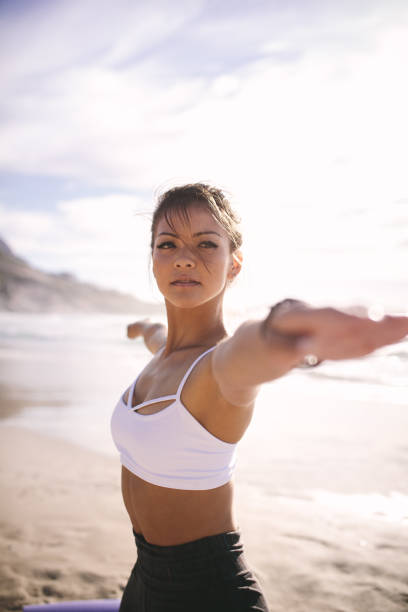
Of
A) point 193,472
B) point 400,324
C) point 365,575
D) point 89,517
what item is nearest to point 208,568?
point 193,472

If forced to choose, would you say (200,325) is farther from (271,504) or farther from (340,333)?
(271,504)

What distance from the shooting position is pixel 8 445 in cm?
624

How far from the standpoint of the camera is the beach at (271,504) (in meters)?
3.43

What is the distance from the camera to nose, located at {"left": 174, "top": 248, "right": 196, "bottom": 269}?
5.97 ft

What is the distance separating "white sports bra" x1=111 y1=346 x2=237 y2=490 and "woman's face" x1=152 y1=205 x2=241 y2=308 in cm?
32

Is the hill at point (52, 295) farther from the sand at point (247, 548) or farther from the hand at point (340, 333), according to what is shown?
the hand at point (340, 333)

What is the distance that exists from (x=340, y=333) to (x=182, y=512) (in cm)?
106

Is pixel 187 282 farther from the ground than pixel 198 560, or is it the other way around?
pixel 187 282

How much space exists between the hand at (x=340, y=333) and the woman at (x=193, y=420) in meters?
0.07

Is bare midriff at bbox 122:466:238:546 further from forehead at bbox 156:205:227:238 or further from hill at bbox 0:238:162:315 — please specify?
hill at bbox 0:238:162:315

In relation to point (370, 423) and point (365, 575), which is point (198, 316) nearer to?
point (365, 575)

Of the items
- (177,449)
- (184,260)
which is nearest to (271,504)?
(177,449)

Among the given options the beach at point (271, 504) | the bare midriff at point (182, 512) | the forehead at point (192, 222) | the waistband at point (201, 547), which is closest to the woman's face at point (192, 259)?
the forehead at point (192, 222)

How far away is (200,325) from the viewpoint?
201cm
